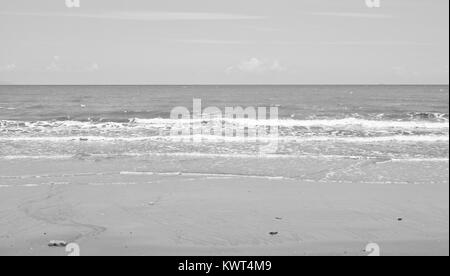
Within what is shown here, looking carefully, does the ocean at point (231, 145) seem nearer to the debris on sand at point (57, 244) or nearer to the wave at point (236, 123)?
the wave at point (236, 123)

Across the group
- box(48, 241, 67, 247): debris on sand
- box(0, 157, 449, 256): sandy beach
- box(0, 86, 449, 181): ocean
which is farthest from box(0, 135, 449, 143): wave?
box(48, 241, 67, 247): debris on sand

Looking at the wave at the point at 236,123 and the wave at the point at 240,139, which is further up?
the wave at the point at 236,123

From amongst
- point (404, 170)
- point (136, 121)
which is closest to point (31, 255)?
point (404, 170)

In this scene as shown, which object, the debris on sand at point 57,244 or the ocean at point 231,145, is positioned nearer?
the debris on sand at point 57,244

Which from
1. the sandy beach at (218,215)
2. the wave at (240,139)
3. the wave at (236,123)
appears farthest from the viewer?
the wave at (236,123)

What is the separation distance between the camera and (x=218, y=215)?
7.35 meters

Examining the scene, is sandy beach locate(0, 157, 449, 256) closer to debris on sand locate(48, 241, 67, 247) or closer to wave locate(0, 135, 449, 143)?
debris on sand locate(48, 241, 67, 247)

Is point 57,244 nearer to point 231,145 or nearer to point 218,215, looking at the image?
point 218,215

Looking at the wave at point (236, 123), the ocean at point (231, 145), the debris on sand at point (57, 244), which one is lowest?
the debris on sand at point (57, 244)

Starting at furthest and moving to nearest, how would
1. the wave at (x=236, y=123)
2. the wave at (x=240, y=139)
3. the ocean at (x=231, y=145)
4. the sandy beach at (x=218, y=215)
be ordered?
the wave at (x=236, y=123) → the wave at (x=240, y=139) → the ocean at (x=231, y=145) → the sandy beach at (x=218, y=215)

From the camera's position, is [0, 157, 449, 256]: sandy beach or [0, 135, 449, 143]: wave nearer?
[0, 157, 449, 256]: sandy beach

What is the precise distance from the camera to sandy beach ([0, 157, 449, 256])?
600cm

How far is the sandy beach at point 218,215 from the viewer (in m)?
6.00

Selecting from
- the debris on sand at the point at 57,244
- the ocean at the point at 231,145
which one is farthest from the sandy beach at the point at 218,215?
the ocean at the point at 231,145
